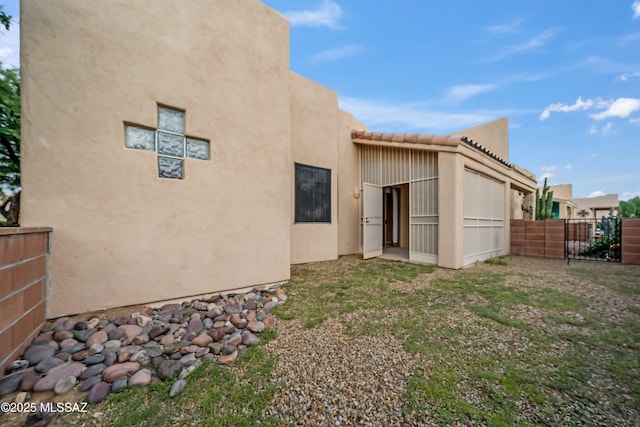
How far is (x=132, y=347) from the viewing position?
7.59 ft

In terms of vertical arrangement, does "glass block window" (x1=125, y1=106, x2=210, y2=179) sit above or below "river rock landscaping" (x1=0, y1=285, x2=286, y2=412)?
above

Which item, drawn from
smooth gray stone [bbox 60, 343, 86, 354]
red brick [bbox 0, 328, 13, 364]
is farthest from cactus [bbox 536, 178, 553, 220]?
red brick [bbox 0, 328, 13, 364]

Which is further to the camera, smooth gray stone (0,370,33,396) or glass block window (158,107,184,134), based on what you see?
glass block window (158,107,184,134)

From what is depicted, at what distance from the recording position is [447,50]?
859 cm

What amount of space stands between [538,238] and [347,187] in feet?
23.1

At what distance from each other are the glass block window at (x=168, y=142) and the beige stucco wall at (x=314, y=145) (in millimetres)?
2977

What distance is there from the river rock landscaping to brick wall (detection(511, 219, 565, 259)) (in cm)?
961

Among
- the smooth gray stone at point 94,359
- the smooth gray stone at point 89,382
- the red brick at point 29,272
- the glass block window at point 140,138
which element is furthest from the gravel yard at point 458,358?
the glass block window at point 140,138

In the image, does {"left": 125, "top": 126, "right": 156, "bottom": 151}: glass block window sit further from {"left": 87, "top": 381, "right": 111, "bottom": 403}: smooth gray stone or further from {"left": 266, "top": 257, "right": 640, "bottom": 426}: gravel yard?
{"left": 266, "top": 257, "right": 640, "bottom": 426}: gravel yard

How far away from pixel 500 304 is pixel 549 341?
3.50 ft

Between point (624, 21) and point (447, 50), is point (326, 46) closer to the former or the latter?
point (447, 50)

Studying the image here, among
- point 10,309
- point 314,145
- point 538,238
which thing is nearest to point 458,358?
point 10,309

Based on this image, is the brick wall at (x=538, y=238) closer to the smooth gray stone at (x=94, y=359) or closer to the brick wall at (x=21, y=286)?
the smooth gray stone at (x=94, y=359)

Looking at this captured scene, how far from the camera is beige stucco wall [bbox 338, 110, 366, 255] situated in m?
7.59
